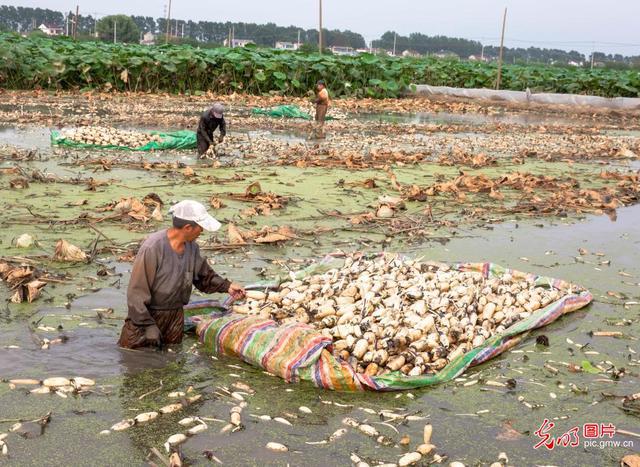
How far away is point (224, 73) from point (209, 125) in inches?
570

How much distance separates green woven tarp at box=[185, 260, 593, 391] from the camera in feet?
13.3

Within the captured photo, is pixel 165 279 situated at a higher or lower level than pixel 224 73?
lower

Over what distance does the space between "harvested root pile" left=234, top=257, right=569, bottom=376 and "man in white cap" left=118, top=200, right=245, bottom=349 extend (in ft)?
1.64

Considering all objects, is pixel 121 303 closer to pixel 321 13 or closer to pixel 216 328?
pixel 216 328

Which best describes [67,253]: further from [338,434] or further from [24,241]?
[338,434]

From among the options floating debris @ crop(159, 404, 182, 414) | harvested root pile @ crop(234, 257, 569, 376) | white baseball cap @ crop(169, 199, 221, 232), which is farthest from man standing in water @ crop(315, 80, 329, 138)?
floating debris @ crop(159, 404, 182, 414)

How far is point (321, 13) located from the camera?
30250 mm

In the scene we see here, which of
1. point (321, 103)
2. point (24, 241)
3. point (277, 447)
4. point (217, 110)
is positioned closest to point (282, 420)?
point (277, 447)

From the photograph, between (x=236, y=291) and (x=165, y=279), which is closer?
(x=165, y=279)

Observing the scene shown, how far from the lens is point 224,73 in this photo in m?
25.8

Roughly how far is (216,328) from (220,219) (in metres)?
3.27

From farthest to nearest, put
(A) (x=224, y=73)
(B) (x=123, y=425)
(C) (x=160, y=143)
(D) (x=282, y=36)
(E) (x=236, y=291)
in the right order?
(D) (x=282, y=36) → (A) (x=224, y=73) → (C) (x=160, y=143) → (E) (x=236, y=291) → (B) (x=123, y=425)

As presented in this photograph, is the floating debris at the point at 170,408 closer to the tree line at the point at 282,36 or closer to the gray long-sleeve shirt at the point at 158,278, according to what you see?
the gray long-sleeve shirt at the point at 158,278

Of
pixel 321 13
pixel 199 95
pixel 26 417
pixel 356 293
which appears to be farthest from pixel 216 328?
pixel 321 13
